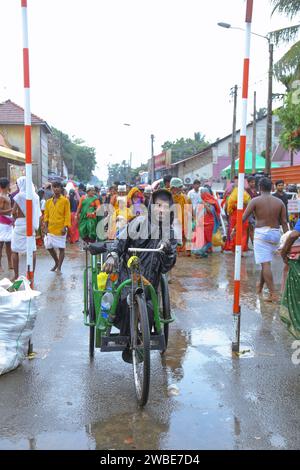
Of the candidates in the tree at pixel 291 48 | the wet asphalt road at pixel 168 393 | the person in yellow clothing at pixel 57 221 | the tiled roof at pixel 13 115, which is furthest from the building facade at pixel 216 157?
the wet asphalt road at pixel 168 393

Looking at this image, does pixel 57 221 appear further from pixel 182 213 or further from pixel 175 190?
pixel 182 213

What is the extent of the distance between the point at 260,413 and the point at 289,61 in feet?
46.0

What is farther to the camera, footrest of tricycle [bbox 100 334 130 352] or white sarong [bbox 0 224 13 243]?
white sarong [bbox 0 224 13 243]

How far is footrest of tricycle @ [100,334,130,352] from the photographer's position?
4480mm

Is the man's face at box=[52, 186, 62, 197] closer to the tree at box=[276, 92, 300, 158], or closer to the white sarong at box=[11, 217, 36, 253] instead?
the white sarong at box=[11, 217, 36, 253]

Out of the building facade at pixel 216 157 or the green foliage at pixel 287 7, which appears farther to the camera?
the building facade at pixel 216 157

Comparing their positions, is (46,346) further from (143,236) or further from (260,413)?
(260,413)

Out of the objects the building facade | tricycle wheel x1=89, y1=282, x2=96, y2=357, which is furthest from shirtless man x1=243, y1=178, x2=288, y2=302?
the building facade

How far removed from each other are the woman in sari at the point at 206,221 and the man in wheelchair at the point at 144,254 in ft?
25.9

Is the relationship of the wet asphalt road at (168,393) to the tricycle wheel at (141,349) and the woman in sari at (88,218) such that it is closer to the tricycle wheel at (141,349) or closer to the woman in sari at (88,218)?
the tricycle wheel at (141,349)

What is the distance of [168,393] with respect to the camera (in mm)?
4344

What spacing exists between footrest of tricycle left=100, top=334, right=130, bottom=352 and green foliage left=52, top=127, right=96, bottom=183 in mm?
81399

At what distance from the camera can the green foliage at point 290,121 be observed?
14.2 metres

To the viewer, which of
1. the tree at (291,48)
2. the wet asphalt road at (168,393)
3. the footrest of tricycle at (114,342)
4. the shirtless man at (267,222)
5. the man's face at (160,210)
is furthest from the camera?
the tree at (291,48)
